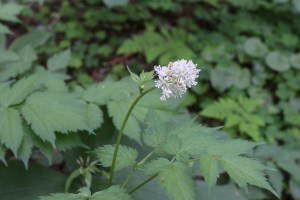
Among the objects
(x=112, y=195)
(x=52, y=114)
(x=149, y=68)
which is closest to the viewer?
(x=112, y=195)

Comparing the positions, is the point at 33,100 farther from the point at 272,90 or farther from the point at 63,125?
the point at 272,90

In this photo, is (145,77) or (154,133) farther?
(154,133)

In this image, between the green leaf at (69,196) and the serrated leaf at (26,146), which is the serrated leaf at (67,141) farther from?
the green leaf at (69,196)

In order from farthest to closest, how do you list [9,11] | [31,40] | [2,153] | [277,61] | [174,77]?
[277,61]
[31,40]
[9,11]
[2,153]
[174,77]

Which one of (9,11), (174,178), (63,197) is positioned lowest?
(63,197)

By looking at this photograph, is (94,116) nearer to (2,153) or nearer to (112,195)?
(2,153)

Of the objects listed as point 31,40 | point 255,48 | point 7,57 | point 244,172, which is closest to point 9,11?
point 7,57

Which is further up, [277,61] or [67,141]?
[277,61]

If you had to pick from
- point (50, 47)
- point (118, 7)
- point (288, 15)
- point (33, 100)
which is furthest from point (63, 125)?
point (288, 15)
